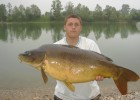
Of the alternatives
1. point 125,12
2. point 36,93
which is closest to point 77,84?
point 36,93

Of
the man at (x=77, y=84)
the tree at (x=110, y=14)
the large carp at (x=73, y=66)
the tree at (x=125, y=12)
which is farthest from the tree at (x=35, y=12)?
the large carp at (x=73, y=66)

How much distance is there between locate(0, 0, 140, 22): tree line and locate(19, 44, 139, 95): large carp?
313 ft

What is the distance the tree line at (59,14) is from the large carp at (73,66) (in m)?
95.3

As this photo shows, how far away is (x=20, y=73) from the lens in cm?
1662

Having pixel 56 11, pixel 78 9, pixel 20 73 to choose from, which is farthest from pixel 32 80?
pixel 78 9

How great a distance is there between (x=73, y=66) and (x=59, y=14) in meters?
97.9

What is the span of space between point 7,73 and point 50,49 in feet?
43.9

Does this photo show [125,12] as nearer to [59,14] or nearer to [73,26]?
[59,14]

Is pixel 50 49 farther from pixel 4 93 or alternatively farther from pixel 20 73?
pixel 20 73

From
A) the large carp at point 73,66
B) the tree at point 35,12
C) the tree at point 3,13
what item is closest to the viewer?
the large carp at point 73,66

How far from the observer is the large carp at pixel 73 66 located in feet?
12.8

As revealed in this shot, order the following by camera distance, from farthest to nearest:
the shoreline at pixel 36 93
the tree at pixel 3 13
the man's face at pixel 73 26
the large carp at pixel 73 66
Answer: the tree at pixel 3 13
the shoreline at pixel 36 93
the man's face at pixel 73 26
the large carp at pixel 73 66

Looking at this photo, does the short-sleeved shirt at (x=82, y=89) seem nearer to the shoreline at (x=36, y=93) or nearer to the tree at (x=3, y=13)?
the shoreline at (x=36, y=93)

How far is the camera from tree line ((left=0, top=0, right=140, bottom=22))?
101625mm
